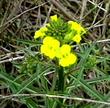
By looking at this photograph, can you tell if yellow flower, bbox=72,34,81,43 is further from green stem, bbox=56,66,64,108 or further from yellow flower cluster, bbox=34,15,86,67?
green stem, bbox=56,66,64,108

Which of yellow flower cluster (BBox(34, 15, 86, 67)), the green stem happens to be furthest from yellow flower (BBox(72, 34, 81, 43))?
the green stem

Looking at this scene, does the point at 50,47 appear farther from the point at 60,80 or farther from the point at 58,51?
the point at 60,80

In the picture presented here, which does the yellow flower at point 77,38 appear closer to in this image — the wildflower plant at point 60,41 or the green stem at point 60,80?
the wildflower plant at point 60,41

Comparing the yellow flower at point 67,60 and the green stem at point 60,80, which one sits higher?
the yellow flower at point 67,60

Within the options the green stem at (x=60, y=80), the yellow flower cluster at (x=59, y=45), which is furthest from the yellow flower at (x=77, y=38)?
the green stem at (x=60, y=80)

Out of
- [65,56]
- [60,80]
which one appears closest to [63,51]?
[65,56]

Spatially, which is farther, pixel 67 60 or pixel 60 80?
pixel 60 80

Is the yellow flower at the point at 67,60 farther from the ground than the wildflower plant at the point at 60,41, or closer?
closer

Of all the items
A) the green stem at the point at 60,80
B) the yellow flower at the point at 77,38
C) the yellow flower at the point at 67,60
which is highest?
the yellow flower at the point at 77,38

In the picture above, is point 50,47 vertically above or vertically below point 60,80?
above
